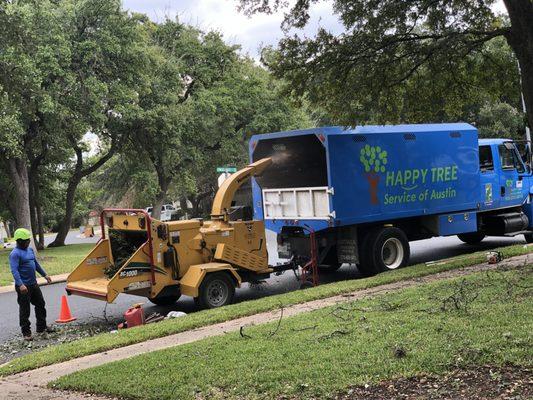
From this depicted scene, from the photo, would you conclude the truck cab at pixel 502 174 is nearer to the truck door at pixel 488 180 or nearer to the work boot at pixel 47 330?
the truck door at pixel 488 180

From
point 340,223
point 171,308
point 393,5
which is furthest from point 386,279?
point 393,5

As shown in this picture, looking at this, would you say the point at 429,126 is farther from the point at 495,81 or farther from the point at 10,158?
the point at 10,158

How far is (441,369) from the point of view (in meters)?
4.77

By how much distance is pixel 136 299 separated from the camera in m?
12.2

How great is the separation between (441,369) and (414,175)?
27.6ft

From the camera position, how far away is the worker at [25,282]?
9148 millimetres

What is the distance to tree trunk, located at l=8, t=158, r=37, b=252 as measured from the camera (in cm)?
2167

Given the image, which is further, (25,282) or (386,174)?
(386,174)

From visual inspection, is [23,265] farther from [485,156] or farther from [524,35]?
[485,156]

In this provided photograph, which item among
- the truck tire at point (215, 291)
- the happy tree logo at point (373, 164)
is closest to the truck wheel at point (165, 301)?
the truck tire at point (215, 291)

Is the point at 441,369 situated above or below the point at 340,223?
below

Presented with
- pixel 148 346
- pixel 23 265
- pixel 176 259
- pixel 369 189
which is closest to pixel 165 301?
pixel 176 259

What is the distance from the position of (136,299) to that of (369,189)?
218 inches

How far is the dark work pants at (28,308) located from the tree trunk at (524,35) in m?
7.96
